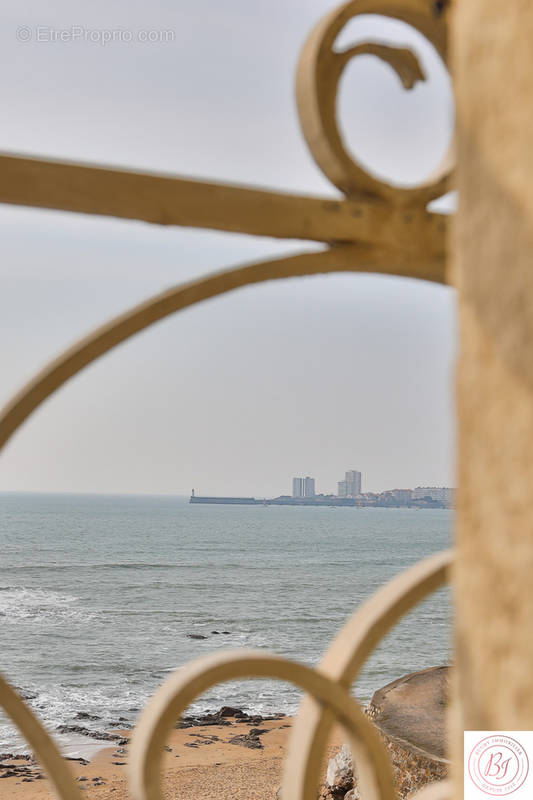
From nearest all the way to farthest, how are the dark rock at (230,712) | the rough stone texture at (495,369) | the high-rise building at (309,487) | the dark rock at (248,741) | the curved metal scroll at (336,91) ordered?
the rough stone texture at (495,369)
the curved metal scroll at (336,91)
the dark rock at (248,741)
the dark rock at (230,712)
the high-rise building at (309,487)

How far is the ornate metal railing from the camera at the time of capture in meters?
0.51

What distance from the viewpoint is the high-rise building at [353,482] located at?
83.5 metres

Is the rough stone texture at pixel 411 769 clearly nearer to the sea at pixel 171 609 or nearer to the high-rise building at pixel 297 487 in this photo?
the sea at pixel 171 609

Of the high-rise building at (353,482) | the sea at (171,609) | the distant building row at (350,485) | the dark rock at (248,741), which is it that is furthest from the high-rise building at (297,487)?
the dark rock at (248,741)

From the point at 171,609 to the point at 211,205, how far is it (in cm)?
3539

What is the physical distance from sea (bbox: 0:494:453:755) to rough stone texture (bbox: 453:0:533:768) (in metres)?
19.6

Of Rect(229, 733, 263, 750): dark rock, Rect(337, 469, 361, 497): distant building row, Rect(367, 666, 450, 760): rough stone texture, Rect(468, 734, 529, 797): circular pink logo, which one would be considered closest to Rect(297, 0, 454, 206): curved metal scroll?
Rect(468, 734, 529, 797): circular pink logo

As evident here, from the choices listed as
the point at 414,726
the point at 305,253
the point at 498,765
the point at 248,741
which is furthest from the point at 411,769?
the point at 248,741

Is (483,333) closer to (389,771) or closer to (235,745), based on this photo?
(389,771)

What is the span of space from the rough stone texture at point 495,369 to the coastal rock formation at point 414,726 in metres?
4.73

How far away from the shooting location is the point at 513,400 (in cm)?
45

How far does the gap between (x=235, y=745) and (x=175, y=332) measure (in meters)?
42.7

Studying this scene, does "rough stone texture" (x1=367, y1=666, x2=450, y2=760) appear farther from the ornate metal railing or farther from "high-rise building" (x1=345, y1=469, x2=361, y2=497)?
"high-rise building" (x1=345, y1=469, x2=361, y2=497)

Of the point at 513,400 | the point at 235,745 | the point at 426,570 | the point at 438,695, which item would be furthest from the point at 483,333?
the point at 235,745
